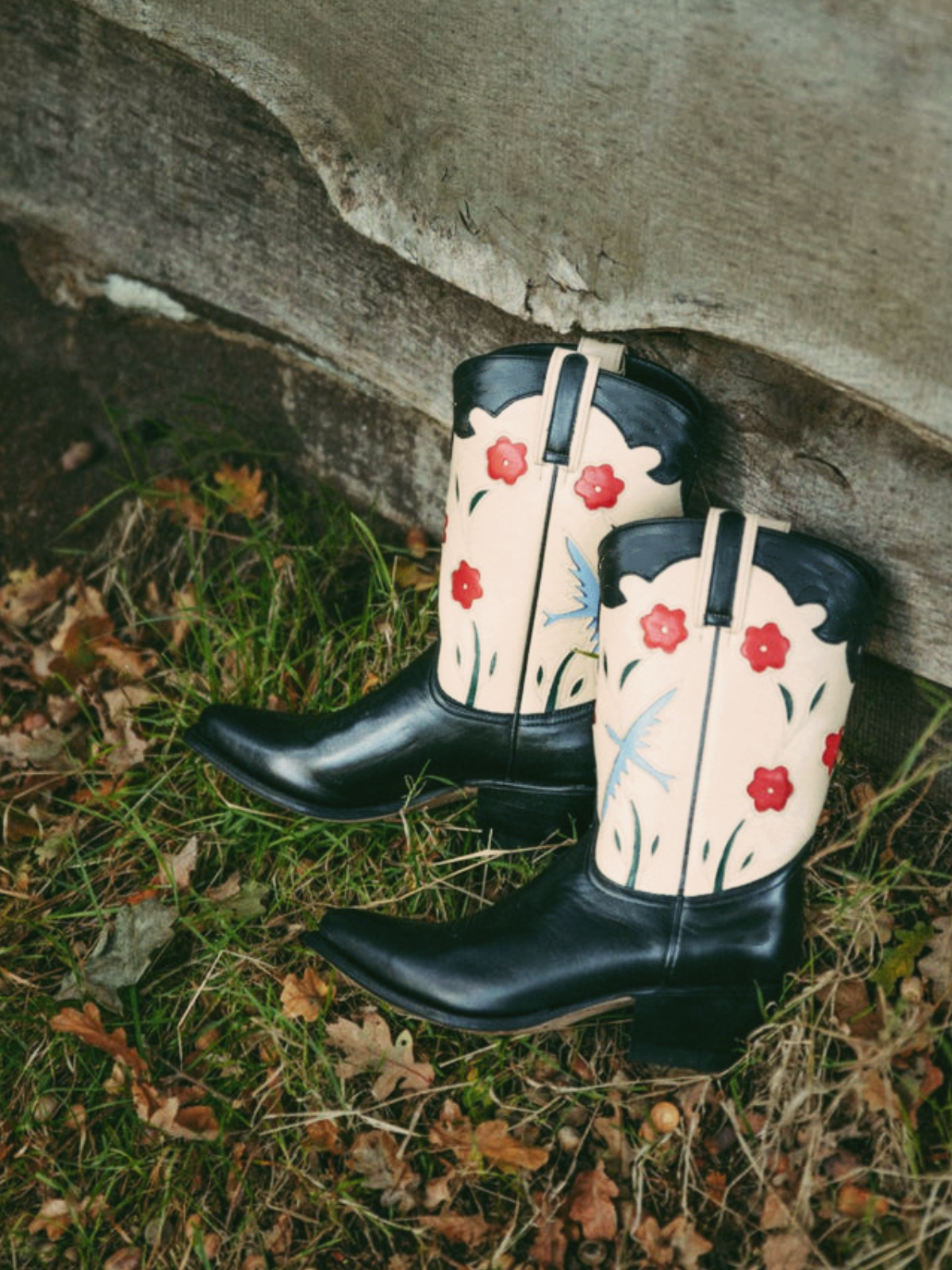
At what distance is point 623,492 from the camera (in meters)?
1.66

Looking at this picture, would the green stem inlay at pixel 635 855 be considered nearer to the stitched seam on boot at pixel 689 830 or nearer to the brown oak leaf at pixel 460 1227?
the stitched seam on boot at pixel 689 830

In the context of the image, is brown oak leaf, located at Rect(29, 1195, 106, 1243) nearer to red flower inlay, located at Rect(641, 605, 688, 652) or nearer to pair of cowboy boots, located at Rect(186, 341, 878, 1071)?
pair of cowboy boots, located at Rect(186, 341, 878, 1071)

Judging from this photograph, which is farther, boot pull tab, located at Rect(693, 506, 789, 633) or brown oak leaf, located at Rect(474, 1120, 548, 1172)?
brown oak leaf, located at Rect(474, 1120, 548, 1172)

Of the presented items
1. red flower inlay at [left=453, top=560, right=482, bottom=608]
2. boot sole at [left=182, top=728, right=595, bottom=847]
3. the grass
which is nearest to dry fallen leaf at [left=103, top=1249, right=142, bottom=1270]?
the grass

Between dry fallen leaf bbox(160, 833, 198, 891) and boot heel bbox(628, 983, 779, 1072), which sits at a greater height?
boot heel bbox(628, 983, 779, 1072)

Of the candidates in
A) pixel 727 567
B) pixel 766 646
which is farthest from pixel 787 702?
pixel 727 567

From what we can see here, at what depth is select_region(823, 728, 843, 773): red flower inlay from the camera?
1.58 meters

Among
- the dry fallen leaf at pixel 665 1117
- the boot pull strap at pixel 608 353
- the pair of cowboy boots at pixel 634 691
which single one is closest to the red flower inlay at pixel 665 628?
the pair of cowboy boots at pixel 634 691

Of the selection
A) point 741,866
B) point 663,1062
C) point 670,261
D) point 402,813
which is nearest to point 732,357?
point 670,261

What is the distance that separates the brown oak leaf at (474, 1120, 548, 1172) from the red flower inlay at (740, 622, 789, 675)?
697 mm

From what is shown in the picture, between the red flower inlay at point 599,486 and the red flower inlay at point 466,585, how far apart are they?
19 cm

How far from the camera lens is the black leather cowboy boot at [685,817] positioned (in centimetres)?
151

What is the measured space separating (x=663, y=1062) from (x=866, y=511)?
0.77 m

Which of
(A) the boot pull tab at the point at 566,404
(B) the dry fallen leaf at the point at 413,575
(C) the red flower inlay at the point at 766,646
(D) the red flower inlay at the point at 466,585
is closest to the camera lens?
(C) the red flower inlay at the point at 766,646
